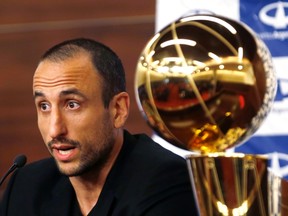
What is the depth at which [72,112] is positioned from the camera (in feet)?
5.24

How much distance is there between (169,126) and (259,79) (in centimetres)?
11

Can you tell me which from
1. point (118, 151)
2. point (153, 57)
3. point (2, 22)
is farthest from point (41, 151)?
point (153, 57)

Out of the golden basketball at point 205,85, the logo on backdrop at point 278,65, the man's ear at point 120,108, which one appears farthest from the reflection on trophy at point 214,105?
the logo on backdrop at point 278,65

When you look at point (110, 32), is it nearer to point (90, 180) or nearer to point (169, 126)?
point (90, 180)

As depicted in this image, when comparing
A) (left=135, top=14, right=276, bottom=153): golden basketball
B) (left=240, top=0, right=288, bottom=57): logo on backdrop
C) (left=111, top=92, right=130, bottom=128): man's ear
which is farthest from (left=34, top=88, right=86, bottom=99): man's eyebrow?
(left=240, top=0, right=288, bottom=57): logo on backdrop

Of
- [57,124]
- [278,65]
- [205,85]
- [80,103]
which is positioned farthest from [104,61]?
[205,85]

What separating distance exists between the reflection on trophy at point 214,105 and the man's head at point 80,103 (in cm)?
72

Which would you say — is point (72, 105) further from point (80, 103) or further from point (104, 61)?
point (104, 61)

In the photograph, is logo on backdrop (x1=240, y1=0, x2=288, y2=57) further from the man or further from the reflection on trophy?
the reflection on trophy

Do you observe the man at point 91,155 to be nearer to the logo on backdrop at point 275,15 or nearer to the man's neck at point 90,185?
the man's neck at point 90,185

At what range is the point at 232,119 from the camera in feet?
2.60

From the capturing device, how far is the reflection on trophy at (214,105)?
0.79m

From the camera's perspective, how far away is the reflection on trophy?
2.59 feet

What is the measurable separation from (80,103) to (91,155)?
0.38 ft
